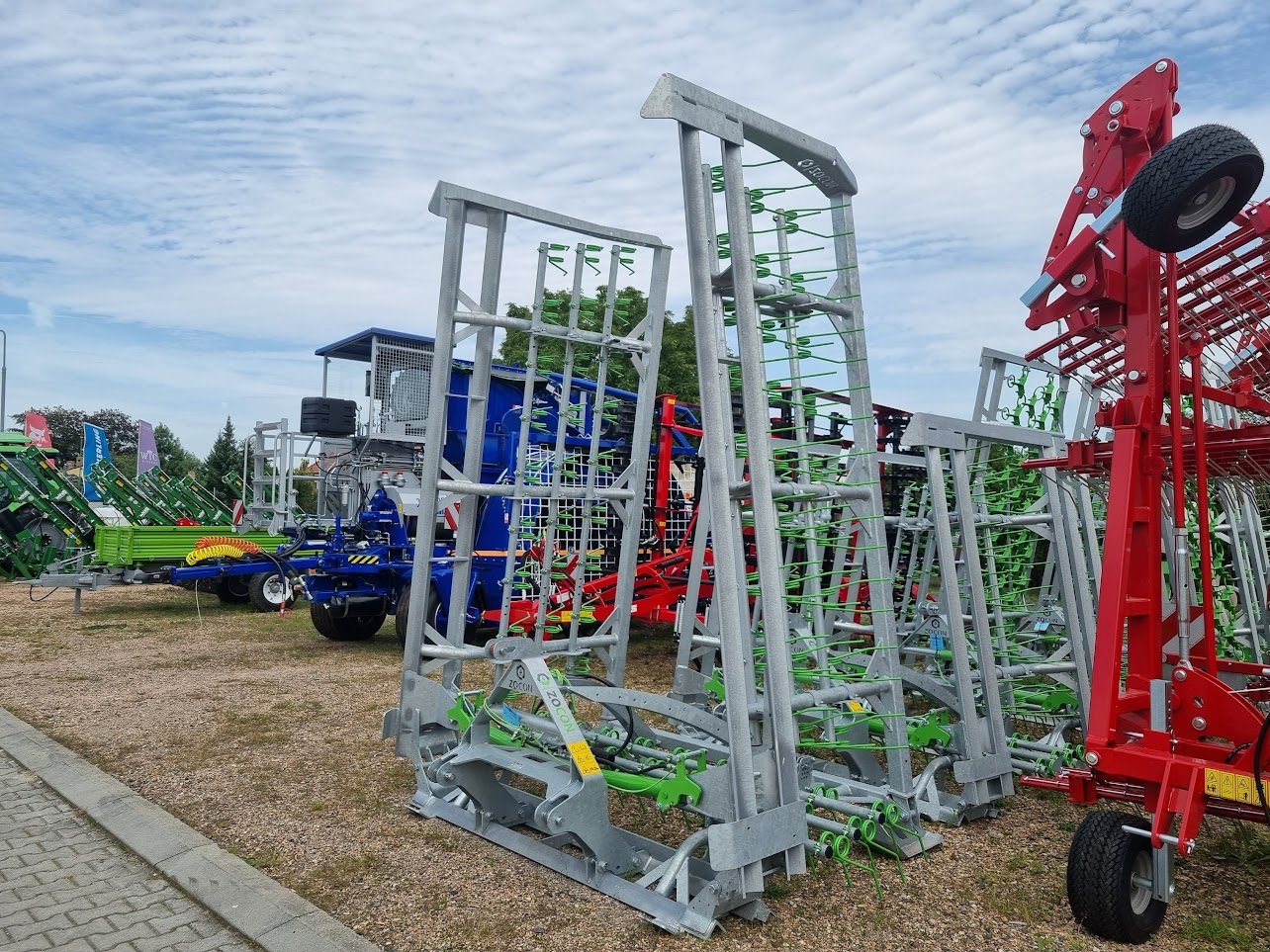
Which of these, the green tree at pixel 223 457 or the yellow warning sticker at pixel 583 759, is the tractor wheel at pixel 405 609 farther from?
the green tree at pixel 223 457

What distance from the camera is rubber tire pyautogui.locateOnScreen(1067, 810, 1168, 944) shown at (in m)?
3.03

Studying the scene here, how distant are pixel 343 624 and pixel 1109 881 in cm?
840

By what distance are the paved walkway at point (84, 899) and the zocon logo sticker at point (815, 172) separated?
11.7ft

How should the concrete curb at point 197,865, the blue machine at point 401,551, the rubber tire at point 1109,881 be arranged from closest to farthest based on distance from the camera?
the rubber tire at point 1109,881
the concrete curb at point 197,865
the blue machine at point 401,551

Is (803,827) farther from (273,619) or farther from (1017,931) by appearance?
(273,619)

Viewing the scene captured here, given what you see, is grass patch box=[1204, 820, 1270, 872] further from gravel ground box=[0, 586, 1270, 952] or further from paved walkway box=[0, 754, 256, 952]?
paved walkway box=[0, 754, 256, 952]

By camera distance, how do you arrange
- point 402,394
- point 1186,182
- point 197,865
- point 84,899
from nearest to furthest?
point 1186,182 → point 84,899 → point 197,865 → point 402,394

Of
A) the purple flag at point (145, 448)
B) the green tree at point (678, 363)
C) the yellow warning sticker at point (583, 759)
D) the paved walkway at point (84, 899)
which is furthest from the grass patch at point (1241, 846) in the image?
the purple flag at point (145, 448)

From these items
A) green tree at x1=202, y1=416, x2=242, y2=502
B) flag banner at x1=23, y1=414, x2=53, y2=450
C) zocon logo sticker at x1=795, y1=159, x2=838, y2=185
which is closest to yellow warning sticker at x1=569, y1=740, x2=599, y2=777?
zocon logo sticker at x1=795, y1=159, x2=838, y2=185

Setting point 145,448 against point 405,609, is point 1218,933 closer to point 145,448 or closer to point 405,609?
point 405,609

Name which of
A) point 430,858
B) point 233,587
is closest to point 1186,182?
point 430,858

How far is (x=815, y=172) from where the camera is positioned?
386 centimetres

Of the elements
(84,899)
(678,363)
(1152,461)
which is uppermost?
(678,363)

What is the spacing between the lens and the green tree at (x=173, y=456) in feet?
140
